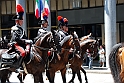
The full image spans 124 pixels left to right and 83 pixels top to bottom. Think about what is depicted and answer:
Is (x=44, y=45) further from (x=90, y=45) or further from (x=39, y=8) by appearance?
(x=39, y=8)

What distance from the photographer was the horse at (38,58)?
971 cm

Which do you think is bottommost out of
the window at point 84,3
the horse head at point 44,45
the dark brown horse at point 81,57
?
the dark brown horse at point 81,57

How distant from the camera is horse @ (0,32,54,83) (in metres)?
9.71

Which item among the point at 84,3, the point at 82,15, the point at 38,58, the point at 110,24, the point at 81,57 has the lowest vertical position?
the point at 81,57

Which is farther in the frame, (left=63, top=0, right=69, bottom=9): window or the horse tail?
(left=63, top=0, right=69, bottom=9): window

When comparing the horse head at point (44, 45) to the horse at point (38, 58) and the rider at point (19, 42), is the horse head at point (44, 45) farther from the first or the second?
the rider at point (19, 42)

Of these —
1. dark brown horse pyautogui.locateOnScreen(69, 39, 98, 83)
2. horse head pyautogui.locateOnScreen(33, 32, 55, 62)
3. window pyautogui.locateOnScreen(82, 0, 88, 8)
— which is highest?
window pyautogui.locateOnScreen(82, 0, 88, 8)

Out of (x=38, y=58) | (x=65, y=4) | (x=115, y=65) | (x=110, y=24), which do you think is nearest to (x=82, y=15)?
(x=65, y=4)

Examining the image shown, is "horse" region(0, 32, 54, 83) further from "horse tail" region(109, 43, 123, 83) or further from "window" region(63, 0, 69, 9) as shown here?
"window" region(63, 0, 69, 9)

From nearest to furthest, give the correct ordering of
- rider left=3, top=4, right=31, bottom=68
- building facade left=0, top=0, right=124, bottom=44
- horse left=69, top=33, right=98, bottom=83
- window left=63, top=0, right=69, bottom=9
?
1. rider left=3, top=4, right=31, bottom=68
2. horse left=69, top=33, right=98, bottom=83
3. building facade left=0, top=0, right=124, bottom=44
4. window left=63, top=0, right=69, bottom=9

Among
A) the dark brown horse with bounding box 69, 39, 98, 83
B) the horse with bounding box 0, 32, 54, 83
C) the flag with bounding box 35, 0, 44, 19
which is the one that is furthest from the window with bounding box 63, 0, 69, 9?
the horse with bounding box 0, 32, 54, 83

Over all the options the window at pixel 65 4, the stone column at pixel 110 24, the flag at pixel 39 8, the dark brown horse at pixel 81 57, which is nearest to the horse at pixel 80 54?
the dark brown horse at pixel 81 57

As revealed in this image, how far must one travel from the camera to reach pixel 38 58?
9.73m

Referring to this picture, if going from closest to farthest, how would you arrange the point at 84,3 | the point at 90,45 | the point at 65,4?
the point at 90,45
the point at 84,3
the point at 65,4
